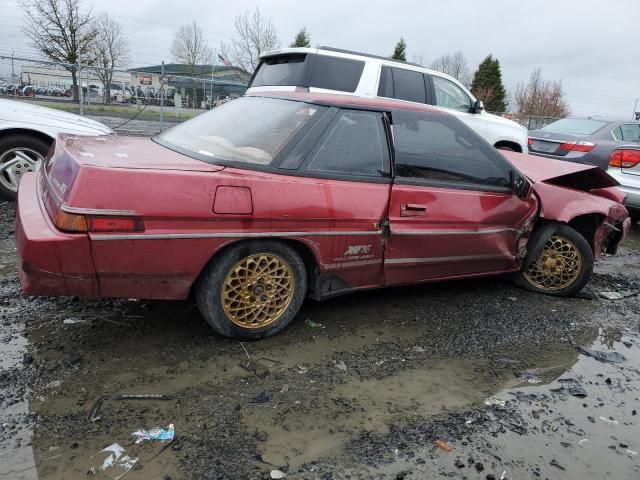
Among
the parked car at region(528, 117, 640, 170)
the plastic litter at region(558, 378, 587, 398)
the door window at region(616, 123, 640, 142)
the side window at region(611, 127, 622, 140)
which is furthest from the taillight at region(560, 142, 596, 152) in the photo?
the plastic litter at region(558, 378, 587, 398)

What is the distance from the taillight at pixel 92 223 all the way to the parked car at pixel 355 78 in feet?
14.3

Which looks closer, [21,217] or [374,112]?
[21,217]

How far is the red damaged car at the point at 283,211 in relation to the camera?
257 cm

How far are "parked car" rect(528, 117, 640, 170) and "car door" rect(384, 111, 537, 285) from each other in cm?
421

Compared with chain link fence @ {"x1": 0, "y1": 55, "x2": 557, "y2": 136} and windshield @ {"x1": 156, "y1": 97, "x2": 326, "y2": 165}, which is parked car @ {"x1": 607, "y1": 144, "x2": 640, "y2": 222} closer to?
windshield @ {"x1": 156, "y1": 97, "x2": 326, "y2": 165}

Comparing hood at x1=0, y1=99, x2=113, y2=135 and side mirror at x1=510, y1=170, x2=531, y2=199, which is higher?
hood at x1=0, y1=99, x2=113, y2=135

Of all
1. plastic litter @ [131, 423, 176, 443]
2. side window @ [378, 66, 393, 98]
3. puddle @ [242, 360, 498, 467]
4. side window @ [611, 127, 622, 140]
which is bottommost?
puddle @ [242, 360, 498, 467]

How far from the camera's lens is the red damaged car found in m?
2.57

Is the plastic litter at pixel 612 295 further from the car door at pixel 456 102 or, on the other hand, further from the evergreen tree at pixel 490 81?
the evergreen tree at pixel 490 81

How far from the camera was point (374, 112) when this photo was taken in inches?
137

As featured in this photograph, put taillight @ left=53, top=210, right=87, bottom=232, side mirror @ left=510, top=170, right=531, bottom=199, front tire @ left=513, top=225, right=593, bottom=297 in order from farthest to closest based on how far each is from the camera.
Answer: front tire @ left=513, top=225, right=593, bottom=297, side mirror @ left=510, top=170, right=531, bottom=199, taillight @ left=53, top=210, right=87, bottom=232

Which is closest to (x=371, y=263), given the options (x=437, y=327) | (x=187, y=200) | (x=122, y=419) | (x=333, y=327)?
(x=333, y=327)

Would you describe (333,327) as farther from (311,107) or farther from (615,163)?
(615,163)

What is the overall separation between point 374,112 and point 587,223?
93.3 inches
